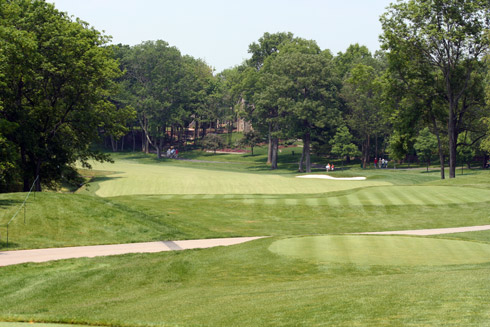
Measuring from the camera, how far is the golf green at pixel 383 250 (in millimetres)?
16984

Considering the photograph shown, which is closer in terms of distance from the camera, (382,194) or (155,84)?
(382,194)

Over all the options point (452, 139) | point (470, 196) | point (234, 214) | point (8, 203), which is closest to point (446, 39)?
point (452, 139)

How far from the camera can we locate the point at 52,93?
41.8m

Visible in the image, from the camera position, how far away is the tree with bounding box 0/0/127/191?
125 ft

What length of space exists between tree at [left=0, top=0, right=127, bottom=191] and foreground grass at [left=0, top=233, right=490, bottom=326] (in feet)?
74.0

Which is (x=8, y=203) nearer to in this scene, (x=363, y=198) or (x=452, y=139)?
(x=363, y=198)

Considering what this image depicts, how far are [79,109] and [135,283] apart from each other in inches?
1191

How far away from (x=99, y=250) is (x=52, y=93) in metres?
23.9

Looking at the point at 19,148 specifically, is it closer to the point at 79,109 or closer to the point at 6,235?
the point at 79,109

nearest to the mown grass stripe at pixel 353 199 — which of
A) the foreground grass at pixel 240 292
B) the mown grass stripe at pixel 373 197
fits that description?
the mown grass stripe at pixel 373 197

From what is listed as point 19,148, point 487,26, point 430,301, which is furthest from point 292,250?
point 487,26

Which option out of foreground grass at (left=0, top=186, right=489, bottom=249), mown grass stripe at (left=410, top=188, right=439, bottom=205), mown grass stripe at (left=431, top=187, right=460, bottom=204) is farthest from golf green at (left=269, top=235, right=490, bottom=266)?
→ mown grass stripe at (left=431, top=187, right=460, bottom=204)

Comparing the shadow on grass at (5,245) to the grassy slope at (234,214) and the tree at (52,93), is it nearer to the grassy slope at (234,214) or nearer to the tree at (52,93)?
the grassy slope at (234,214)

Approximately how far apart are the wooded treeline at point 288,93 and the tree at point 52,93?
91 millimetres
